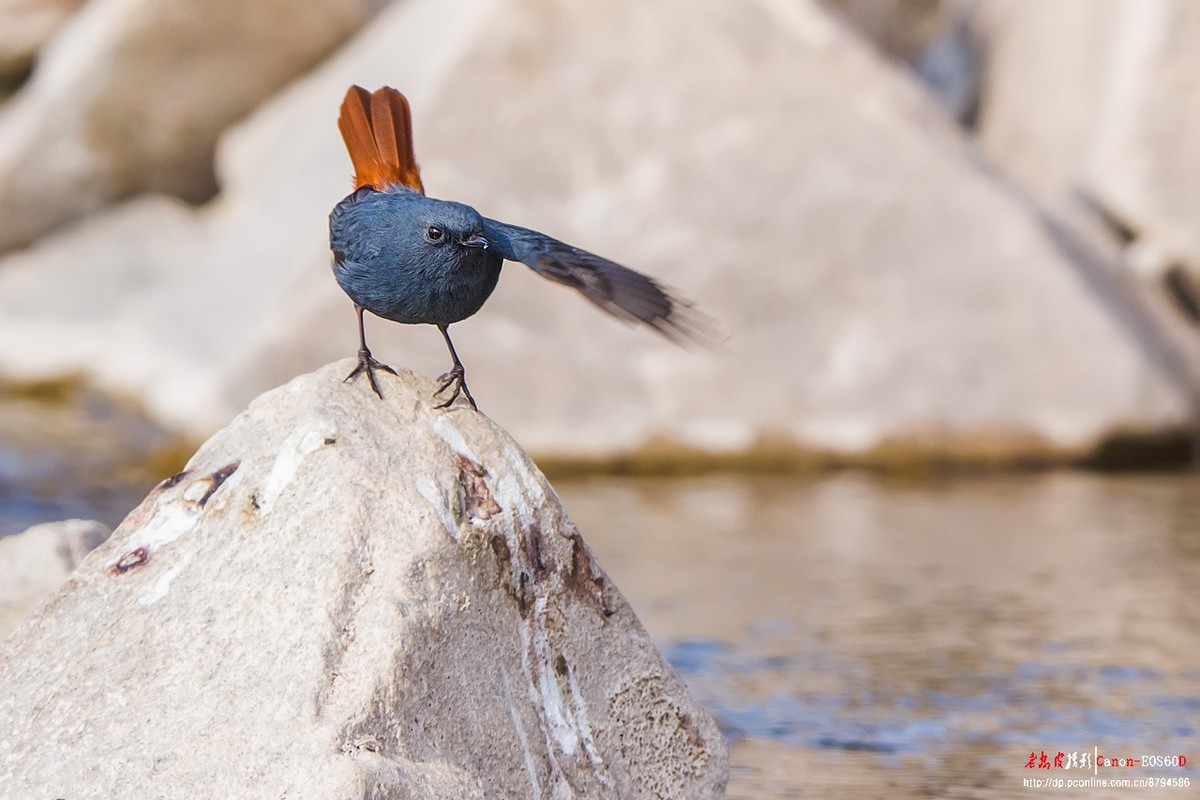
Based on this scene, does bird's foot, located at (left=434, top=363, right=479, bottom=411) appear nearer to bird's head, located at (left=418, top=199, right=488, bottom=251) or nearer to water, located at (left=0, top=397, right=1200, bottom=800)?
bird's head, located at (left=418, top=199, right=488, bottom=251)

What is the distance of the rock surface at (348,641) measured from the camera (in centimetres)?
297

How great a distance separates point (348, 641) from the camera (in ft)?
10.1

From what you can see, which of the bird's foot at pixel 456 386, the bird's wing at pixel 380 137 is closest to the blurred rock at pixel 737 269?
the bird's wing at pixel 380 137

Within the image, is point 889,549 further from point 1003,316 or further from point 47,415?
point 47,415

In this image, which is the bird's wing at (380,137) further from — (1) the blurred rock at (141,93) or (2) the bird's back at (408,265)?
(1) the blurred rock at (141,93)

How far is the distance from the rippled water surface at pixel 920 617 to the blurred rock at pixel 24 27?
603cm

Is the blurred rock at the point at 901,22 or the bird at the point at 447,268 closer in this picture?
the bird at the point at 447,268

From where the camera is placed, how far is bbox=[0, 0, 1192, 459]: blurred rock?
8578 mm

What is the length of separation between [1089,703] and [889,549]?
7.01ft

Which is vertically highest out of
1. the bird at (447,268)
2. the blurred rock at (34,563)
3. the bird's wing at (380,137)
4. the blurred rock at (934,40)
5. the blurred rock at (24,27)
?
the blurred rock at (934,40)

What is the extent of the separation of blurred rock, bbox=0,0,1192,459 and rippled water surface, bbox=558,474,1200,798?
1.21ft

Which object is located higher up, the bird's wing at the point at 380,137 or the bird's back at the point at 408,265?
the bird's wing at the point at 380,137

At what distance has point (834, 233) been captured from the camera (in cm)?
873

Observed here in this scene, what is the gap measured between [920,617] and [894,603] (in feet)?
0.69
